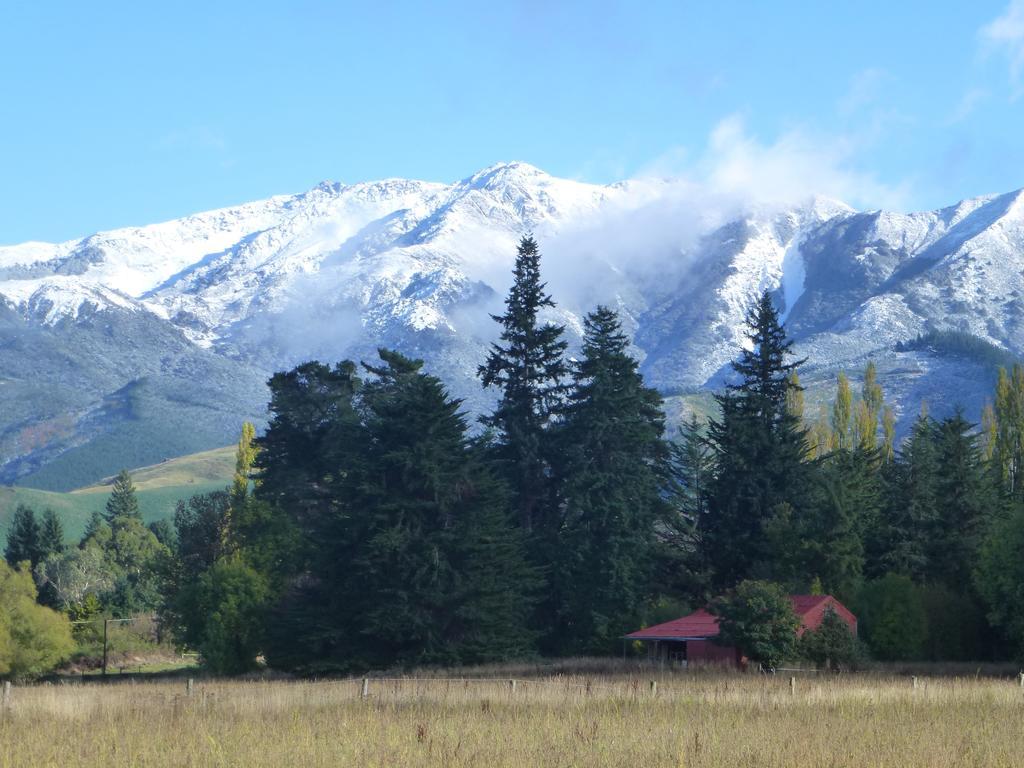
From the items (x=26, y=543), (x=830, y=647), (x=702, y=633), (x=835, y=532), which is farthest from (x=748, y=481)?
(x=26, y=543)

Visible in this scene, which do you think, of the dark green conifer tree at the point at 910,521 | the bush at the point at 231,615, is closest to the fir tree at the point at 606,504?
the dark green conifer tree at the point at 910,521

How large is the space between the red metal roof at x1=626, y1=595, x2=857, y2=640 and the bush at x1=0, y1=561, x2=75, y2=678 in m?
37.0

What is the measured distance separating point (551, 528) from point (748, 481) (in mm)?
11245

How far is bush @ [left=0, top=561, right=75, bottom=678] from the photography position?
7953 centimetres

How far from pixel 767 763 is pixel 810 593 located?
171ft

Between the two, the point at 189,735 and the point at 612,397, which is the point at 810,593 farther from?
the point at 189,735

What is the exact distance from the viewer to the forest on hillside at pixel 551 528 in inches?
2564

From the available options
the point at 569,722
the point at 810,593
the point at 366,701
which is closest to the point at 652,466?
the point at 810,593

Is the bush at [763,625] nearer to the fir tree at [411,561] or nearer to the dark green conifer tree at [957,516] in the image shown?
the fir tree at [411,561]

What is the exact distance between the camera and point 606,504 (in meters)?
70.8

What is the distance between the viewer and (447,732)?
2227cm

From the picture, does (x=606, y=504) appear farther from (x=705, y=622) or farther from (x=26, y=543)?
(x=26, y=543)

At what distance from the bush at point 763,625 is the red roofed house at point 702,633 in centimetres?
110

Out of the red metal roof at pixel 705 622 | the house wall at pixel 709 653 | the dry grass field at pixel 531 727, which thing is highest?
the red metal roof at pixel 705 622
